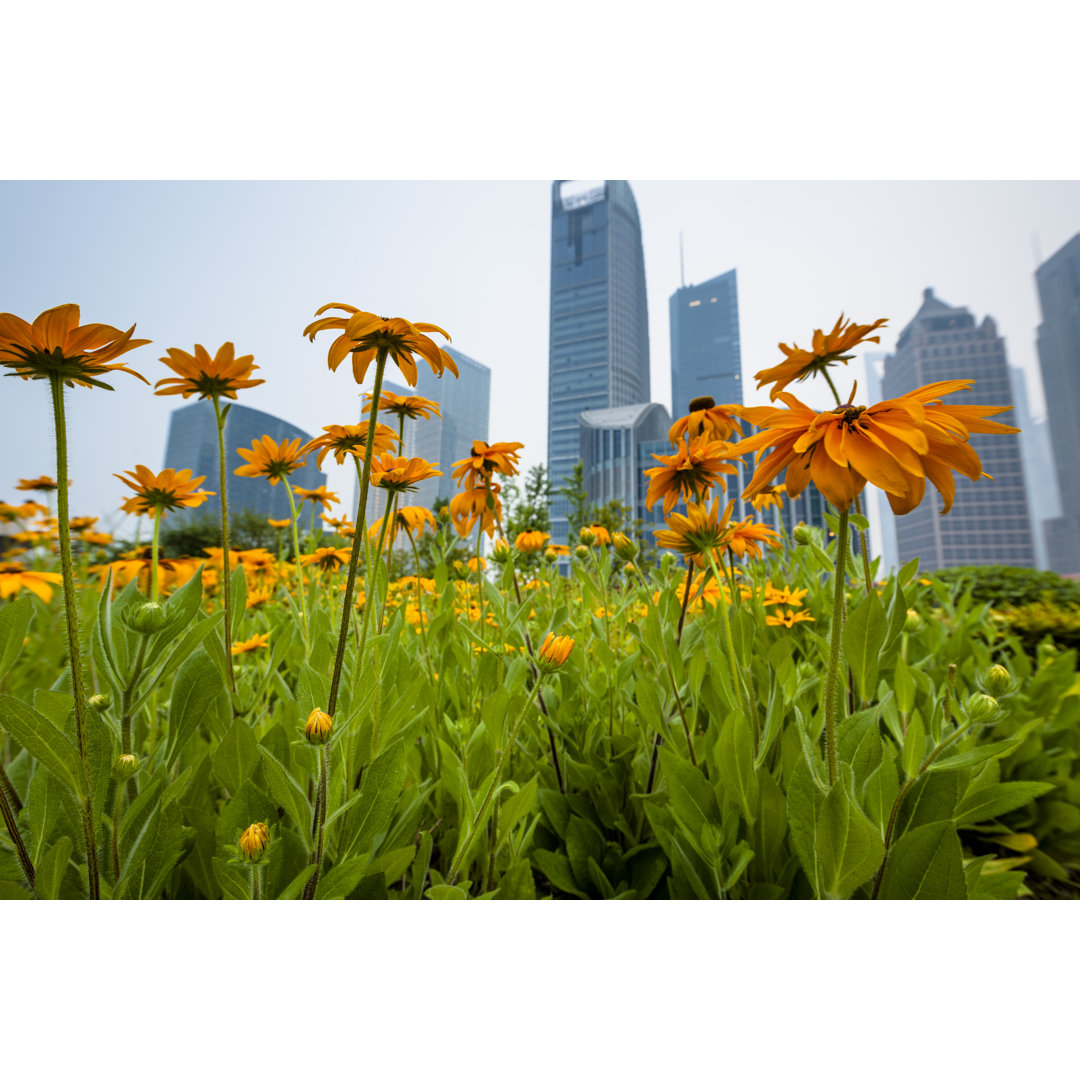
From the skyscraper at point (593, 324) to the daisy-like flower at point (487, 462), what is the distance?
0.75 metres

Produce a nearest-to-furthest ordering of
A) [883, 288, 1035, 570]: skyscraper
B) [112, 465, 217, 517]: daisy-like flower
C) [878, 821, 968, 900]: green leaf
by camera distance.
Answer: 1. [878, 821, 968, 900]: green leaf
2. [112, 465, 217, 517]: daisy-like flower
3. [883, 288, 1035, 570]: skyscraper

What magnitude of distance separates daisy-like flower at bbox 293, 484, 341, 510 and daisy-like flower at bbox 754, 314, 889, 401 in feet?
1.87

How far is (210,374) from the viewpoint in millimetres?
450

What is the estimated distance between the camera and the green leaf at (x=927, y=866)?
0.41 m

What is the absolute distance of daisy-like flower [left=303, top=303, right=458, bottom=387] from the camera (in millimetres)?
352

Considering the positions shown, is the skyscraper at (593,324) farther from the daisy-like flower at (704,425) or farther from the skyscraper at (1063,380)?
the skyscraper at (1063,380)

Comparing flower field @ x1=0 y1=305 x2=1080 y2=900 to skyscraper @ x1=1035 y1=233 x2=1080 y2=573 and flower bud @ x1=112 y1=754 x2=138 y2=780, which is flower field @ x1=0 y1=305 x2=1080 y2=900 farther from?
skyscraper @ x1=1035 y1=233 x2=1080 y2=573

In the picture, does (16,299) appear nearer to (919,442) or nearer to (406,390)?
(406,390)

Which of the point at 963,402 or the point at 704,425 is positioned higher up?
the point at 963,402

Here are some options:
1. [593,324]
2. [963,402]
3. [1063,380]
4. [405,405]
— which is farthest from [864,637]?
[1063,380]

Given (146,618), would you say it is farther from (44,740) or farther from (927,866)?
(927,866)

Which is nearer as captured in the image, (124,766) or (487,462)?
(124,766)

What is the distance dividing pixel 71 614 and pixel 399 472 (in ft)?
0.84

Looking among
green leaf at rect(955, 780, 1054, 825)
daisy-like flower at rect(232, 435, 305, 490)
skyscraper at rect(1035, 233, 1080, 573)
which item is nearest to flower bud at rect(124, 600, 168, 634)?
daisy-like flower at rect(232, 435, 305, 490)
